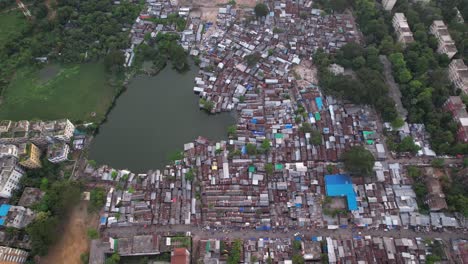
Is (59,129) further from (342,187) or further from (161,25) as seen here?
(342,187)

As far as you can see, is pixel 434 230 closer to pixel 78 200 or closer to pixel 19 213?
pixel 78 200

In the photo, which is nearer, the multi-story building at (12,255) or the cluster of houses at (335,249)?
the multi-story building at (12,255)

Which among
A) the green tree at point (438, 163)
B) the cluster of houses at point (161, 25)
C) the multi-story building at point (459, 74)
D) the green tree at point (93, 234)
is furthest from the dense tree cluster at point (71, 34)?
the multi-story building at point (459, 74)

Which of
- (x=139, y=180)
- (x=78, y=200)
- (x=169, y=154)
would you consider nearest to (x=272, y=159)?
(x=169, y=154)

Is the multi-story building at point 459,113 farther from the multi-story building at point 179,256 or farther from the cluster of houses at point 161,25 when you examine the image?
the cluster of houses at point 161,25

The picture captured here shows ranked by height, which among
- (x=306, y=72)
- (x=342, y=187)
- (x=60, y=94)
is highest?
(x=306, y=72)

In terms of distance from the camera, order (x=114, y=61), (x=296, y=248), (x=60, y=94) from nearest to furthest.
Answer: (x=296, y=248) < (x=60, y=94) < (x=114, y=61)

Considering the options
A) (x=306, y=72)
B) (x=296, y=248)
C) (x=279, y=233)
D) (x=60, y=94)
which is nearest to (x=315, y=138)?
(x=306, y=72)

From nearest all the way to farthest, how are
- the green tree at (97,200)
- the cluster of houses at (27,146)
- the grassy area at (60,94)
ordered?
the cluster of houses at (27,146) < the green tree at (97,200) < the grassy area at (60,94)
